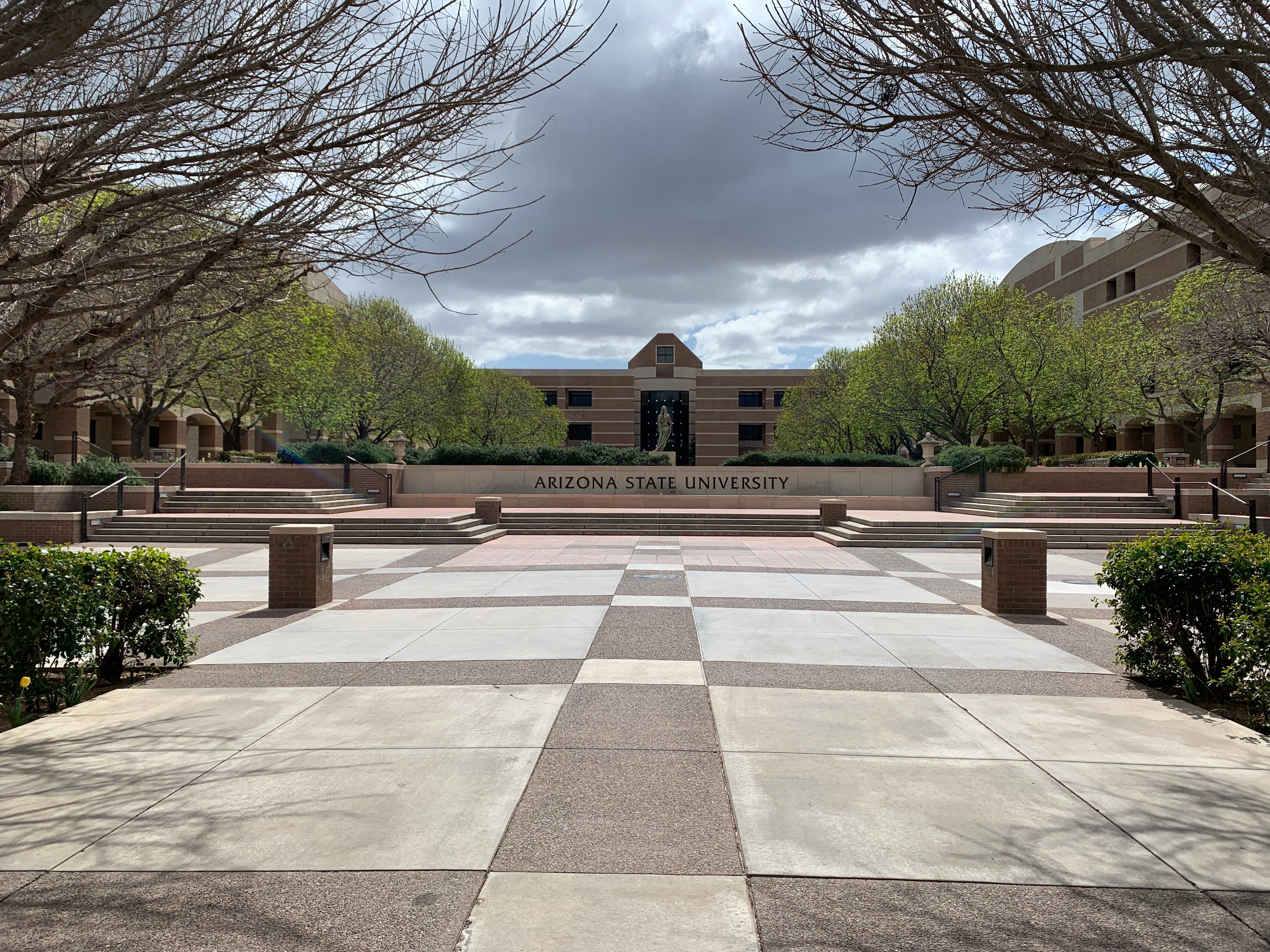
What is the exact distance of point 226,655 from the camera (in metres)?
7.69

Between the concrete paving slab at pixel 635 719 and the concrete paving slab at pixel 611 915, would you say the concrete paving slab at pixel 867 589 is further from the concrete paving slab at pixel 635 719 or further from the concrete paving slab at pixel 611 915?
the concrete paving slab at pixel 611 915

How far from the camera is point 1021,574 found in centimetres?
1007

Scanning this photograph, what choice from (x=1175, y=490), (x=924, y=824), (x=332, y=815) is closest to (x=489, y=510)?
(x=332, y=815)

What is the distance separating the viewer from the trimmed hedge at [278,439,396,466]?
30438 mm

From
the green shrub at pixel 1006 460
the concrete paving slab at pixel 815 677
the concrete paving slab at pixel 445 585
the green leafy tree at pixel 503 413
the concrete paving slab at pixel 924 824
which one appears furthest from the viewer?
the green leafy tree at pixel 503 413

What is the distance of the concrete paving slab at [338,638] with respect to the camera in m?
7.52

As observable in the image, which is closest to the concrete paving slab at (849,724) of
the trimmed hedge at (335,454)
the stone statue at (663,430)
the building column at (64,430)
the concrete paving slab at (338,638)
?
the concrete paving slab at (338,638)

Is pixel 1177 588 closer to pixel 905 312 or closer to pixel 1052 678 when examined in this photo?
pixel 1052 678

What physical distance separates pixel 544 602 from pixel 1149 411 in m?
38.8

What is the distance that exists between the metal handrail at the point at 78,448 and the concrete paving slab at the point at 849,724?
32009 mm

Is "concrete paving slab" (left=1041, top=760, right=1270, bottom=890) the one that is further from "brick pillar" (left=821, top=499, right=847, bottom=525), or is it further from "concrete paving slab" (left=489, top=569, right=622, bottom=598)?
"brick pillar" (left=821, top=499, right=847, bottom=525)

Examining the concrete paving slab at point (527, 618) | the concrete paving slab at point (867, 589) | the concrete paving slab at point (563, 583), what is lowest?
the concrete paving slab at point (867, 589)

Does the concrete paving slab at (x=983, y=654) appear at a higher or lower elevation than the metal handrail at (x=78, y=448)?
lower

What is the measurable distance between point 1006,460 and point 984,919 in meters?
29.1
